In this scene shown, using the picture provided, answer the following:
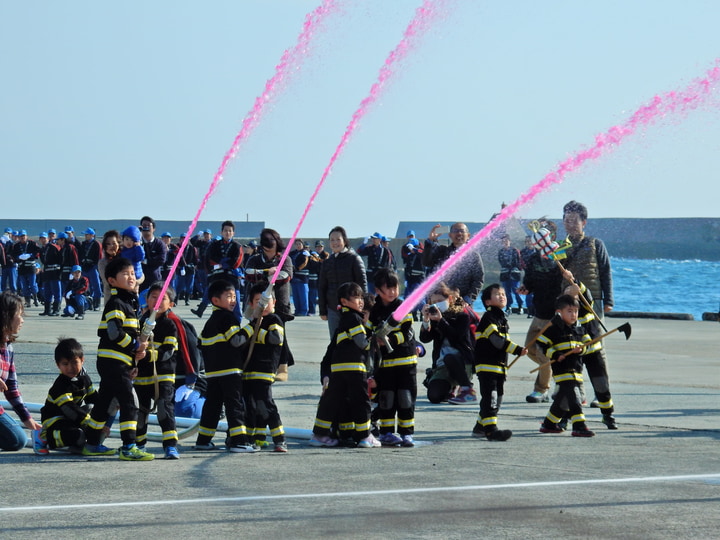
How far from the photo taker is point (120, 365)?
8508mm

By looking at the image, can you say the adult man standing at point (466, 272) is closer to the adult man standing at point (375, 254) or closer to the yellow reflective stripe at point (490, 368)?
the yellow reflective stripe at point (490, 368)

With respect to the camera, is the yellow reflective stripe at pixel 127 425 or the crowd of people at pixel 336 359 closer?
the yellow reflective stripe at pixel 127 425

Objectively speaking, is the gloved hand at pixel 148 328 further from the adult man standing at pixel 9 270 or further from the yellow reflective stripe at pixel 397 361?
the adult man standing at pixel 9 270

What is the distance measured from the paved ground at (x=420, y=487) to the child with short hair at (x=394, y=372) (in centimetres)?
27

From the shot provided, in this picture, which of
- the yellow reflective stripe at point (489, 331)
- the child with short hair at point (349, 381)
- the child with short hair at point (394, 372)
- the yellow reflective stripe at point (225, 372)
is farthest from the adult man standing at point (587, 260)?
the yellow reflective stripe at point (225, 372)

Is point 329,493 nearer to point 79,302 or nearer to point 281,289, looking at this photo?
point 281,289

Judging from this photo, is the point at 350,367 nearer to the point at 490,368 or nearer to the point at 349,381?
the point at 349,381

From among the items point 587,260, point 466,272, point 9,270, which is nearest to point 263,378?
point 587,260

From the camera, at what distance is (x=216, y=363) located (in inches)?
354

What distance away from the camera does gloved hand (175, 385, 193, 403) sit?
33.9 ft

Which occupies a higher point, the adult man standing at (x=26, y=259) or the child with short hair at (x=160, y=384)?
the adult man standing at (x=26, y=259)

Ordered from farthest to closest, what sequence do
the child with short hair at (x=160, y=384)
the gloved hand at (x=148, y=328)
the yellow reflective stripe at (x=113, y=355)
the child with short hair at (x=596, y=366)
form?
the child with short hair at (x=596, y=366) < the child with short hair at (x=160, y=384) < the yellow reflective stripe at (x=113, y=355) < the gloved hand at (x=148, y=328)

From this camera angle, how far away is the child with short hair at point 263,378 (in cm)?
900

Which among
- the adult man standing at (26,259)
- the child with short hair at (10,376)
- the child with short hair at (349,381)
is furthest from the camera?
the adult man standing at (26,259)
